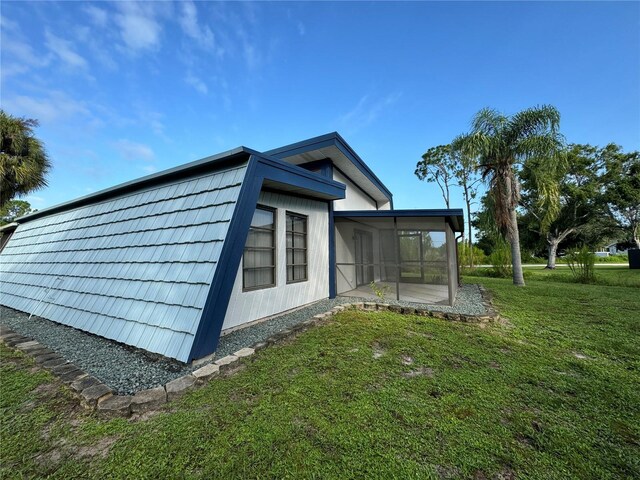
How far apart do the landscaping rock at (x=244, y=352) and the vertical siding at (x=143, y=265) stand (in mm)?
638

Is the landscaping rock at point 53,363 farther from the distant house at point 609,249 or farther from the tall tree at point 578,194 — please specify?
the distant house at point 609,249

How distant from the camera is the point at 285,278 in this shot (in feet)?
18.5

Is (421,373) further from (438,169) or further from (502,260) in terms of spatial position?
(438,169)

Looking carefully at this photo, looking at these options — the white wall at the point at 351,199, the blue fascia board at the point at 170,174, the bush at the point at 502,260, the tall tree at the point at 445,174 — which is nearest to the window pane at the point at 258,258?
the blue fascia board at the point at 170,174

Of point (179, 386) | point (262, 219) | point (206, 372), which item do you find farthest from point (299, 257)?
point (179, 386)

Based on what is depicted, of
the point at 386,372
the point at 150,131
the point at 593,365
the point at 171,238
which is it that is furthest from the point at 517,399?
the point at 150,131

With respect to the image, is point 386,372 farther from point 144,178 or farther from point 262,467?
point 144,178

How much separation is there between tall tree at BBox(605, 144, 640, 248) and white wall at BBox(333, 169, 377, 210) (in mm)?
22137

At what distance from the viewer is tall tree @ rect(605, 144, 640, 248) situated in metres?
19.2

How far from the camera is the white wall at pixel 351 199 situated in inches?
314

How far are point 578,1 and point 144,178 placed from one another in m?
11.9

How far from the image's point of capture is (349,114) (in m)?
13.1

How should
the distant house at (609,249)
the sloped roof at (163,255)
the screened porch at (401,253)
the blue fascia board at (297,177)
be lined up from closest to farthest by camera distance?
the sloped roof at (163,255) → the blue fascia board at (297,177) → the screened porch at (401,253) → the distant house at (609,249)

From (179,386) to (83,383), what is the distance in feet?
3.09
